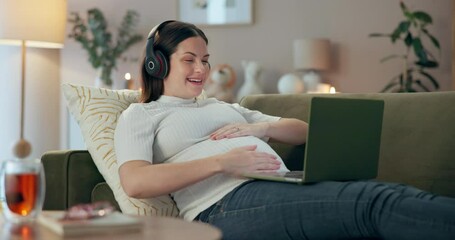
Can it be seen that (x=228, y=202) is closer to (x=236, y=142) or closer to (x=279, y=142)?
(x=236, y=142)

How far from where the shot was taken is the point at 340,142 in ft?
6.42

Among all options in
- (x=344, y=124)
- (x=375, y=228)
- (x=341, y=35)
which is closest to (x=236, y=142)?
(x=344, y=124)

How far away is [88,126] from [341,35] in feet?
11.4

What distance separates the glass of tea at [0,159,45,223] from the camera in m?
1.51

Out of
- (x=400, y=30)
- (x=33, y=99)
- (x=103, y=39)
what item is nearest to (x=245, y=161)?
(x=400, y=30)

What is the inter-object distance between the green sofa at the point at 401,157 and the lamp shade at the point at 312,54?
297cm

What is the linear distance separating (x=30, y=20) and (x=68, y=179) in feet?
6.93

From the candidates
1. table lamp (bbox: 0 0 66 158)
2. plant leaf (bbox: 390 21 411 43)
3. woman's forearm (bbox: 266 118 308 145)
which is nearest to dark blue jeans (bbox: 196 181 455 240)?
→ woman's forearm (bbox: 266 118 308 145)

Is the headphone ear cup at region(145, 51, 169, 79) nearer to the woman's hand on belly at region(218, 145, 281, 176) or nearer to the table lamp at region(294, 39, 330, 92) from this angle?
the woman's hand on belly at region(218, 145, 281, 176)

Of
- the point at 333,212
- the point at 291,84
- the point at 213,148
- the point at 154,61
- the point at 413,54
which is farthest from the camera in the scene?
the point at 413,54

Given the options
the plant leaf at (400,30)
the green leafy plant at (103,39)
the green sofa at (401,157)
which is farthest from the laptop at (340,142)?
the green leafy plant at (103,39)

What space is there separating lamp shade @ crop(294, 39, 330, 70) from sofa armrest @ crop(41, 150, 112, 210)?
3.19m

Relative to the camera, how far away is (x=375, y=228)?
181 cm

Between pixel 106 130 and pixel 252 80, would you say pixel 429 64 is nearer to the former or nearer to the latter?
pixel 252 80
